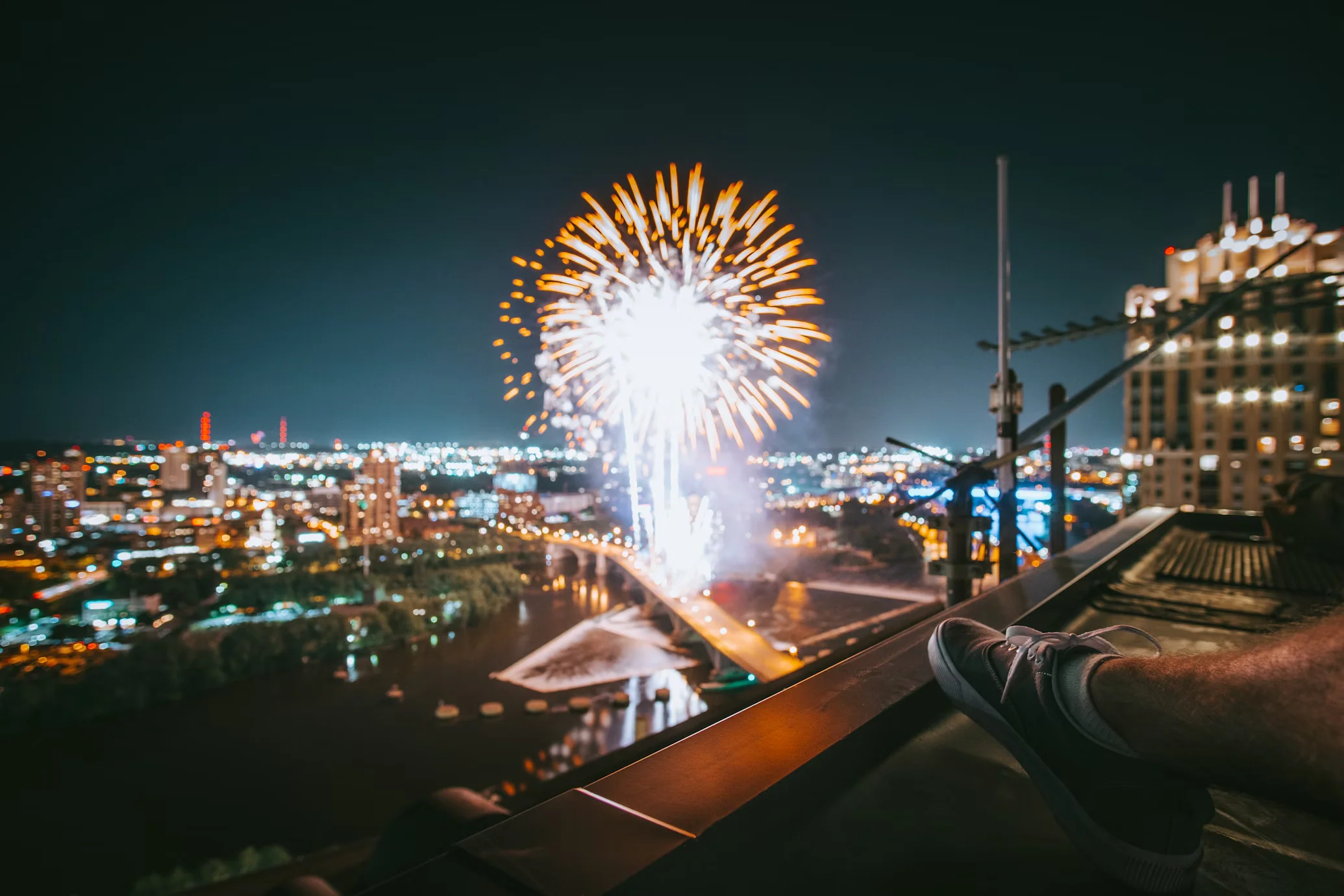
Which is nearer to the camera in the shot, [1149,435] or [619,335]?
[619,335]

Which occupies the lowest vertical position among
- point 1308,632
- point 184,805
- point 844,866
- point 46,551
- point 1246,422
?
point 184,805

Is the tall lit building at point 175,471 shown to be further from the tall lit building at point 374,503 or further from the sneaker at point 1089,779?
the sneaker at point 1089,779

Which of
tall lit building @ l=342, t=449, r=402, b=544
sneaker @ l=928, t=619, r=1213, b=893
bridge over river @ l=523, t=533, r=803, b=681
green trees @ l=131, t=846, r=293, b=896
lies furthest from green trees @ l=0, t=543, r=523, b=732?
sneaker @ l=928, t=619, r=1213, b=893

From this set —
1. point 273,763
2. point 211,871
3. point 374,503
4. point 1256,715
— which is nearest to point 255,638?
point 273,763

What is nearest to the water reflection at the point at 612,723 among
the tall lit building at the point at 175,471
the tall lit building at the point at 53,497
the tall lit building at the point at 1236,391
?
the tall lit building at the point at 1236,391

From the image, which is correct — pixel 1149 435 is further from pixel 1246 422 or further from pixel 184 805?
pixel 184 805

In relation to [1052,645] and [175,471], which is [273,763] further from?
[175,471]

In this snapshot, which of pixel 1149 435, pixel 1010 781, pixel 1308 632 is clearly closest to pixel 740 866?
pixel 1010 781
